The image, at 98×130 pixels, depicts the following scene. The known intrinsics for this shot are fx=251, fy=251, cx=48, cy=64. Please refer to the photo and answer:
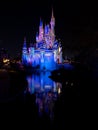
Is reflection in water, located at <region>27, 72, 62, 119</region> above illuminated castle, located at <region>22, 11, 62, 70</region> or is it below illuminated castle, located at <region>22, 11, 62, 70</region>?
below

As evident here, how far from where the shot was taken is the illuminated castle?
126 metres

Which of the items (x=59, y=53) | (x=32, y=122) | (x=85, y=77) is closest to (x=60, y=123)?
(x=32, y=122)

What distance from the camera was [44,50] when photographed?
130 meters

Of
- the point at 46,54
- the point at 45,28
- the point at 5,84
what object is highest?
the point at 45,28

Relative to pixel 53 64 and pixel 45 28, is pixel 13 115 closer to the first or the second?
pixel 53 64

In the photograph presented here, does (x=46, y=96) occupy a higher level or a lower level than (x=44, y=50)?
lower

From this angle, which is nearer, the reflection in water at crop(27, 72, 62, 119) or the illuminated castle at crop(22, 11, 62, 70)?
the reflection in water at crop(27, 72, 62, 119)

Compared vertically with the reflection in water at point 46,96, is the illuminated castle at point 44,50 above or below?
above

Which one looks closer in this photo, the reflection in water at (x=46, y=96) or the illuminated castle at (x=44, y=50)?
the reflection in water at (x=46, y=96)

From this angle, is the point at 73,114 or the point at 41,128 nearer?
the point at 41,128

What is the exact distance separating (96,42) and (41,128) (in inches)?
330

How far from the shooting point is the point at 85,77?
35719 millimetres

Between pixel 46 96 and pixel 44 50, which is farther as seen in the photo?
pixel 44 50

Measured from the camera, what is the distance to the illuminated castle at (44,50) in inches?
4980
